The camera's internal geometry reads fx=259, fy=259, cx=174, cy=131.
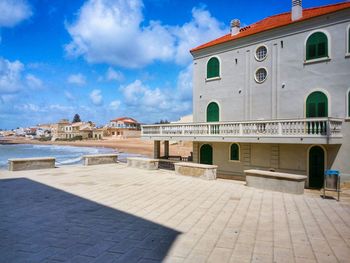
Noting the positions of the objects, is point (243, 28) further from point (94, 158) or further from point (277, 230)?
point (277, 230)

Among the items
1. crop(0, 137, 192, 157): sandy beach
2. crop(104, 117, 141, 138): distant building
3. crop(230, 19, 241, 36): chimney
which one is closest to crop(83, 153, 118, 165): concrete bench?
crop(230, 19, 241, 36): chimney

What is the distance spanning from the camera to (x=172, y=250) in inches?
207

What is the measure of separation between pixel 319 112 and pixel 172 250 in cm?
1397

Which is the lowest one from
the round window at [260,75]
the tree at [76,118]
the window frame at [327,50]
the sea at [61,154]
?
the sea at [61,154]

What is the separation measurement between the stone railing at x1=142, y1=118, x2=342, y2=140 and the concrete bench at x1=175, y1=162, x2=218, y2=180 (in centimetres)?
393

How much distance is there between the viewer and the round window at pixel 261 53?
18250 mm

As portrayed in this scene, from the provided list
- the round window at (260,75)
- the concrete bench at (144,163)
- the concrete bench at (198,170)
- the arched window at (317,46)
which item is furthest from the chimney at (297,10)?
the concrete bench at (144,163)

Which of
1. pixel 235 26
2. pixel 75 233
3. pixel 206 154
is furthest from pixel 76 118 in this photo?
pixel 75 233

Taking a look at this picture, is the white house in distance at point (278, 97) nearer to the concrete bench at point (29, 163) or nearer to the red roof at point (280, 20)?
→ the red roof at point (280, 20)

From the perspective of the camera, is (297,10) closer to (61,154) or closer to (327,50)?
(327,50)

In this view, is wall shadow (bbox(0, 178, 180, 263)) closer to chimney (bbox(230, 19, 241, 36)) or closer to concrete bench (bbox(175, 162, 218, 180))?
concrete bench (bbox(175, 162, 218, 180))

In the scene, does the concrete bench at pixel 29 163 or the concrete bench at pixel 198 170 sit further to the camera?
the concrete bench at pixel 29 163

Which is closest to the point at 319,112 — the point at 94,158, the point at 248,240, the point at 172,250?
the point at 248,240

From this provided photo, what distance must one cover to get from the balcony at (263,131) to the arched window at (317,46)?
4.33m
